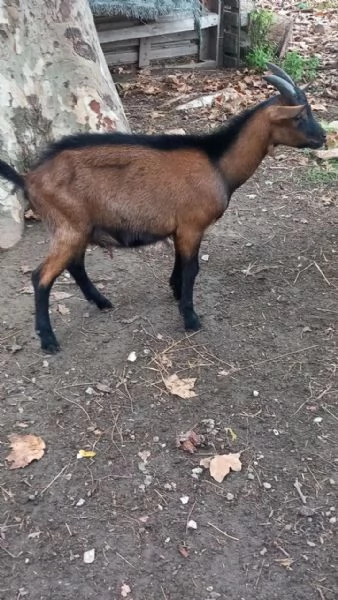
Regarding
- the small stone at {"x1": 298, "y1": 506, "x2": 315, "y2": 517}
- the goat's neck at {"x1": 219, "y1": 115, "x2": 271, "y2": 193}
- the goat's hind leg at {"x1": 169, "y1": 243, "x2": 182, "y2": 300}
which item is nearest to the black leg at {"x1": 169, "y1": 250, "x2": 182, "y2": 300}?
the goat's hind leg at {"x1": 169, "y1": 243, "x2": 182, "y2": 300}

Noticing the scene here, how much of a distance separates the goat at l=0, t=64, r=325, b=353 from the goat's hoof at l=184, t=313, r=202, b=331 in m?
0.39

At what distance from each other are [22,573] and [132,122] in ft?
19.0

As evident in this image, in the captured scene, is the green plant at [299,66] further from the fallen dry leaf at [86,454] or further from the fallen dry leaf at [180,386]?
the fallen dry leaf at [86,454]

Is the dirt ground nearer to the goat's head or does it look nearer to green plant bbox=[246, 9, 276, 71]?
the goat's head

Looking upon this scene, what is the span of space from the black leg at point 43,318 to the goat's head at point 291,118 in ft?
5.49

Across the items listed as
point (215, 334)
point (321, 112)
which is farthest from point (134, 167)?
point (321, 112)

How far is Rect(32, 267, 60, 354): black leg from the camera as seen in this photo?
4.21 metres

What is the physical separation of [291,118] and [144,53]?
6154 millimetres

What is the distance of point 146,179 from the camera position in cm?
408

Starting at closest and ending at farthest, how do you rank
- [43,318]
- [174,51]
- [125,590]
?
[125,590], [43,318], [174,51]

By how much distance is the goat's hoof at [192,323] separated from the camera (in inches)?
177

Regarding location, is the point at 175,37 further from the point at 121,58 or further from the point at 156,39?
the point at 121,58

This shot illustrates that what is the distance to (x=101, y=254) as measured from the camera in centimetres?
544

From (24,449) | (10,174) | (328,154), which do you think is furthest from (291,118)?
(328,154)
